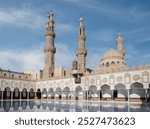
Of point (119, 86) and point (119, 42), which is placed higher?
point (119, 42)

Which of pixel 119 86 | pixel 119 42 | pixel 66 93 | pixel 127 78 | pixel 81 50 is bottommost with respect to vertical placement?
pixel 66 93

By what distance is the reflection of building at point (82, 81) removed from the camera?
98.1 feet

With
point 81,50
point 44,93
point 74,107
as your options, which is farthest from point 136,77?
point 44,93

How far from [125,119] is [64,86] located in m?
32.6

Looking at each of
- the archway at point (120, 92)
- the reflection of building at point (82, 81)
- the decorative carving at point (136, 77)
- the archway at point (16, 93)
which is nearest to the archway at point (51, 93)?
the reflection of building at point (82, 81)

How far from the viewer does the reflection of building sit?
2989 centimetres

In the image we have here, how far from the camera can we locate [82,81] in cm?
3619

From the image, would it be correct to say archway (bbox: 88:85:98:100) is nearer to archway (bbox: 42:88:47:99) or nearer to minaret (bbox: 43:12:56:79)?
archway (bbox: 42:88:47:99)

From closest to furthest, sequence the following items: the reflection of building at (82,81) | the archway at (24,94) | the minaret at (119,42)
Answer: the reflection of building at (82,81) < the archway at (24,94) < the minaret at (119,42)

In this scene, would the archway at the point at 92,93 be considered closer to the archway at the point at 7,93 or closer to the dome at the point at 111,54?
the dome at the point at 111,54


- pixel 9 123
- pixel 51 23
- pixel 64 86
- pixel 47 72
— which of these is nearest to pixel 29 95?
pixel 47 72

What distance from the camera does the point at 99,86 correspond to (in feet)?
108

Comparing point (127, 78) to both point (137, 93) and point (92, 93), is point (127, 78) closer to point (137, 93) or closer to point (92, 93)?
point (137, 93)

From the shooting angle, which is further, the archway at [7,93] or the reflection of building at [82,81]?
the archway at [7,93]
